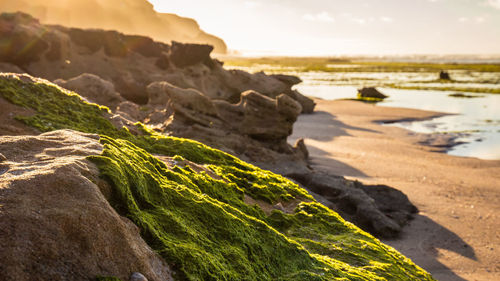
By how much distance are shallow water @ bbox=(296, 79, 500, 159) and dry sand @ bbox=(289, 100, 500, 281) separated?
8.29ft

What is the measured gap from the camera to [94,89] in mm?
18562

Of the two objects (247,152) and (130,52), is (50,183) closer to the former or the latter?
(247,152)

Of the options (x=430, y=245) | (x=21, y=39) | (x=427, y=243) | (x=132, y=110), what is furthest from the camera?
(x=21, y=39)

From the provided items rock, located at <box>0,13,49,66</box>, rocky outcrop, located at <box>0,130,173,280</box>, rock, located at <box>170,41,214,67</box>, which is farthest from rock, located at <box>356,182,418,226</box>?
rock, located at <box>170,41,214,67</box>

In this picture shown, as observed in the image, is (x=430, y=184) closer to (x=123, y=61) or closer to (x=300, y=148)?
(x=300, y=148)

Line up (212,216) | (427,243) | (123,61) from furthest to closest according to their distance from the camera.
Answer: (123,61), (427,243), (212,216)

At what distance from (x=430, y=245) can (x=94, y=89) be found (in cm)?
1558

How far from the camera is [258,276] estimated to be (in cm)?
486

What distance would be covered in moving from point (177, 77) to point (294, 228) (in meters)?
25.4

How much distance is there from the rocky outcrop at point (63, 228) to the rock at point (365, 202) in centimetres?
926

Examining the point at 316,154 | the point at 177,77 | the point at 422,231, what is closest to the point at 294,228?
the point at 422,231

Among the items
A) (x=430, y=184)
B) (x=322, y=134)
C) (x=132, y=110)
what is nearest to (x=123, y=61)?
(x=132, y=110)

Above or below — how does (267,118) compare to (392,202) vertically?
above

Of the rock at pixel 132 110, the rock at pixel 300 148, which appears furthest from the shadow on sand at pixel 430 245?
the rock at pixel 132 110
